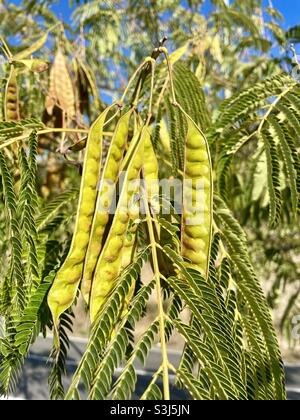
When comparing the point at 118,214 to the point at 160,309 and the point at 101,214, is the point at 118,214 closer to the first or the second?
the point at 101,214

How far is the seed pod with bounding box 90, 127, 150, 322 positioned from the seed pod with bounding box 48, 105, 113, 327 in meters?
0.05

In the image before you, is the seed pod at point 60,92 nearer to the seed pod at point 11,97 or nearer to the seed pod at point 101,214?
the seed pod at point 11,97

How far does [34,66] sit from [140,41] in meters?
2.51

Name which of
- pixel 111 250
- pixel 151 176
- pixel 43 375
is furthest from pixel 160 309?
pixel 43 375

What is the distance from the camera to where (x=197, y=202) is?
89 cm

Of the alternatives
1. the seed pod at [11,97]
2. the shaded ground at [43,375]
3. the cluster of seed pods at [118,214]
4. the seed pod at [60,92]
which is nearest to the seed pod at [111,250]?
the cluster of seed pods at [118,214]

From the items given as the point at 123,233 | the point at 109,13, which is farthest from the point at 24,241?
the point at 109,13

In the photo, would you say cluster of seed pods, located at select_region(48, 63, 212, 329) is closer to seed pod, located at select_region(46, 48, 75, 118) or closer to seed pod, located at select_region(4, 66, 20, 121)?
seed pod, located at select_region(4, 66, 20, 121)

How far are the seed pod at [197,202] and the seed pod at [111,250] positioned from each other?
0.11m

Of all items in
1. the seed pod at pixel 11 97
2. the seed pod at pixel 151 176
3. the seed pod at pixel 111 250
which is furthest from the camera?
the seed pod at pixel 11 97

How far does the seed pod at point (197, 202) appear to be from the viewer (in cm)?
87

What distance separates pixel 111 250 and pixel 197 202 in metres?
0.18

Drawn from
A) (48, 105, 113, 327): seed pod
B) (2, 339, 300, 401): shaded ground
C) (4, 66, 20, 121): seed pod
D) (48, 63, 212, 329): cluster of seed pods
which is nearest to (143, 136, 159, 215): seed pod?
(48, 63, 212, 329): cluster of seed pods

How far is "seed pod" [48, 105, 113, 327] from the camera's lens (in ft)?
2.65
